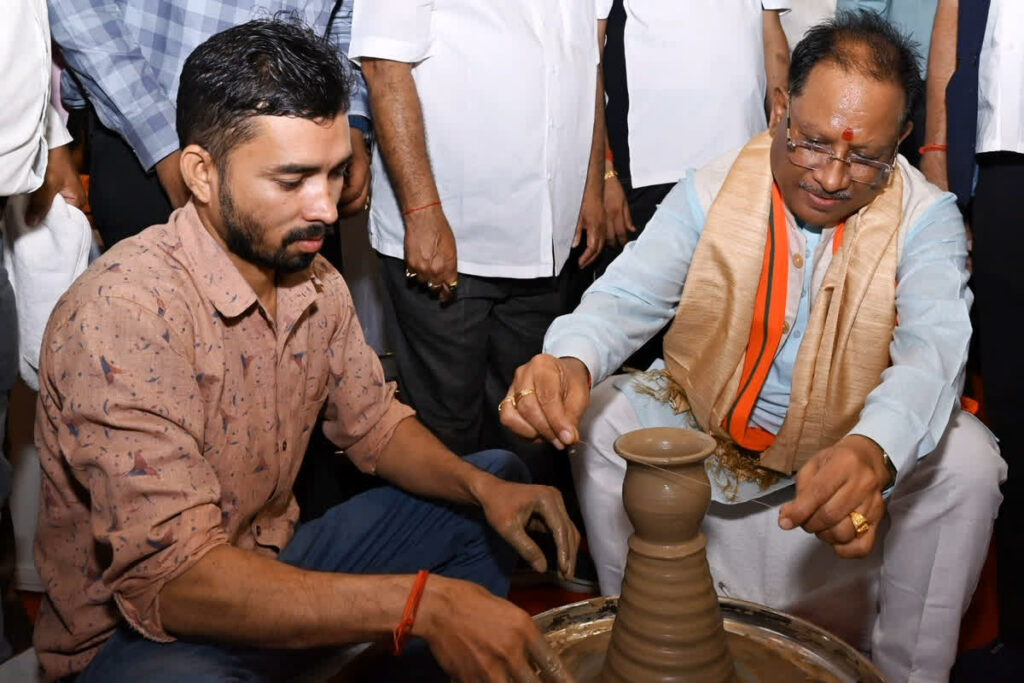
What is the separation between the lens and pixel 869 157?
2.42m

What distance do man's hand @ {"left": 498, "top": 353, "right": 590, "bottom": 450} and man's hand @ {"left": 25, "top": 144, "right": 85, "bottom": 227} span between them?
1.20 metres

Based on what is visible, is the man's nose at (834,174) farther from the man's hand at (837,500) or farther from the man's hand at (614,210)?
the man's hand at (614,210)

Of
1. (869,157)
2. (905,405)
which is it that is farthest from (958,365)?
(869,157)

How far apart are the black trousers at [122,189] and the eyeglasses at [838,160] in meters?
1.54

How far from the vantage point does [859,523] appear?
184cm

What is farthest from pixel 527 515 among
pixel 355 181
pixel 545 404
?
pixel 355 181

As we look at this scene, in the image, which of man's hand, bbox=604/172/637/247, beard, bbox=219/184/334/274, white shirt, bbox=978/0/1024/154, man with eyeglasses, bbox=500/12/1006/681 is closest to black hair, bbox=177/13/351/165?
beard, bbox=219/184/334/274

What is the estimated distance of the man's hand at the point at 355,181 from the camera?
286 cm

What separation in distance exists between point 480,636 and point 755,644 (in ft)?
2.28

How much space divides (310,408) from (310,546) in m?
0.30

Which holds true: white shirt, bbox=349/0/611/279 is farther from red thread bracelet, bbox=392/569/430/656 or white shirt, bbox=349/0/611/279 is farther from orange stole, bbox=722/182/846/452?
red thread bracelet, bbox=392/569/430/656

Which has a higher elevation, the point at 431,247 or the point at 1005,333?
the point at 431,247

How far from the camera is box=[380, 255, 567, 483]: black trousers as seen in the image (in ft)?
9.76

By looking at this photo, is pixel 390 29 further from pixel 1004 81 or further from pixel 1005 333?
pixel 1005 333
